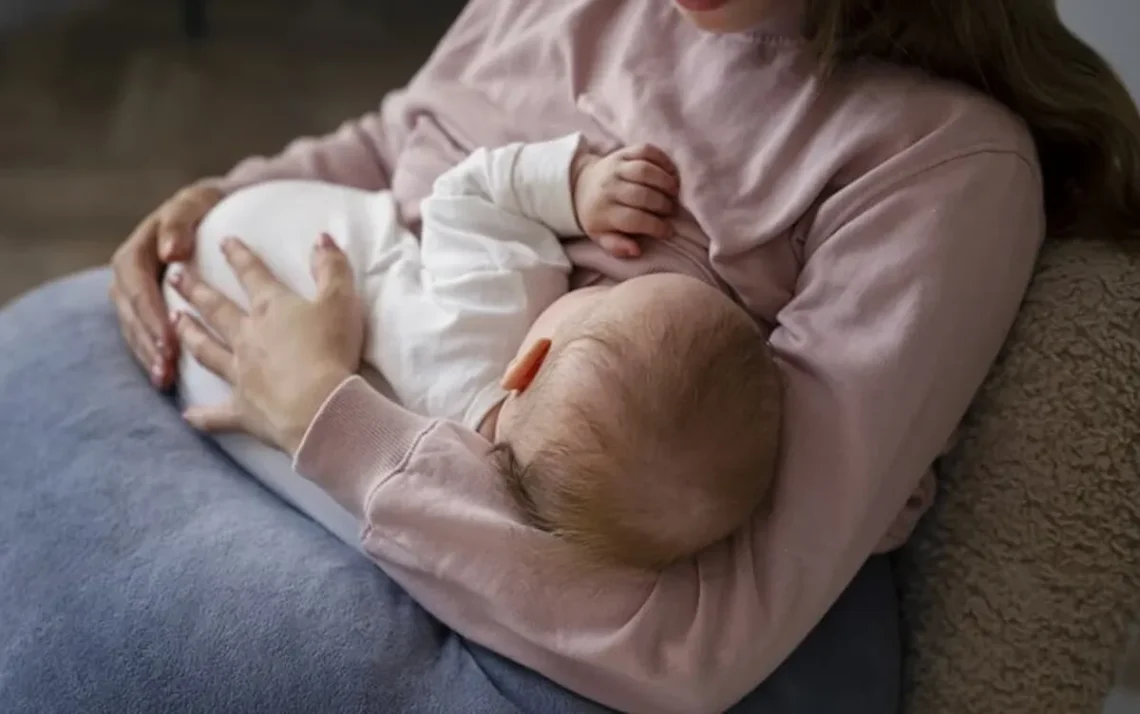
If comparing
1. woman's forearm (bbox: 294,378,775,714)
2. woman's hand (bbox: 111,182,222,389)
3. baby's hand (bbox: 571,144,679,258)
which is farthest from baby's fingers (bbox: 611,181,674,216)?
woman's hand (bbox: 111,182,222,389)

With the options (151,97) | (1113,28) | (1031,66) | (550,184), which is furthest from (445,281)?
(151,97)

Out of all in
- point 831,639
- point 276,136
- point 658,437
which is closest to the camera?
point 658,437

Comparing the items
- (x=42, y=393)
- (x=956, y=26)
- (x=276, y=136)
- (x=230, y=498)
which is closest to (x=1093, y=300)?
(x=956, y=26)

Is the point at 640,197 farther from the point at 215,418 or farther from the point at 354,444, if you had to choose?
the point at 215,418

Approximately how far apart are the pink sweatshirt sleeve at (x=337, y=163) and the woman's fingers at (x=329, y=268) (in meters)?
0.22

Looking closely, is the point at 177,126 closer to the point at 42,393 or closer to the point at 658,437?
the point at 42,393

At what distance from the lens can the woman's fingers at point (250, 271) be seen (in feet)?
3.38

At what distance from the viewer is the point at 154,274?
115 cm

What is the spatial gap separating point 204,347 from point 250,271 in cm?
8

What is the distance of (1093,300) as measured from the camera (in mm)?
853

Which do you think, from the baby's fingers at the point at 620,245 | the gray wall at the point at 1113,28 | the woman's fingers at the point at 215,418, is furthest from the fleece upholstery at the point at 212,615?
the gray wall at the point at 1113,28

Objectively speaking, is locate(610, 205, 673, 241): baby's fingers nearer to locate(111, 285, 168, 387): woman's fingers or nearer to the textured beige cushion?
the textured beige cushion

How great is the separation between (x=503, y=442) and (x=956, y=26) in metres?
0.44

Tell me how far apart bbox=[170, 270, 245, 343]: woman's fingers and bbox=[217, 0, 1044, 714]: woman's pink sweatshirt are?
0.63 ft
